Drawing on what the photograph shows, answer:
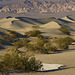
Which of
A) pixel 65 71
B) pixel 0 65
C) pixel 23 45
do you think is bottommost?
pixel 23 45

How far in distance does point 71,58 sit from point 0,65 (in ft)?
22.8

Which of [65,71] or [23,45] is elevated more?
[65,71]

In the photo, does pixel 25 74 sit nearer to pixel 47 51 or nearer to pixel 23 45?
pixel 47 51

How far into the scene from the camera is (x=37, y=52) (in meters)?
17.2

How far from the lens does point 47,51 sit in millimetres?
17500

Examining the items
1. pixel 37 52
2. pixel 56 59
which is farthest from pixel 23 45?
pixel 56 59

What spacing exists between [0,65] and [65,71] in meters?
3.41

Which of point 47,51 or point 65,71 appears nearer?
point 65,71

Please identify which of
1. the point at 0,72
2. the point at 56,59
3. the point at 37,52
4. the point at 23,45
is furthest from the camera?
the point at 23,45

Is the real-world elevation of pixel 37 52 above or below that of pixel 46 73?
below

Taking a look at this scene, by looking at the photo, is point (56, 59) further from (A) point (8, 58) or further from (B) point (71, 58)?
(A) point (8, 58)

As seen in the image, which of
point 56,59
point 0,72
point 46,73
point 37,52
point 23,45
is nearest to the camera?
point 0,72

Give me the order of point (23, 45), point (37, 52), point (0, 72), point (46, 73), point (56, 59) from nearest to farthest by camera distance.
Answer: point (0, 72)
point (46, 73)
point (56, 59)
point (37, 52)
point (23, 45)

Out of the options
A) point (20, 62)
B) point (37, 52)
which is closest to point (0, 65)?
point (20, 62)
